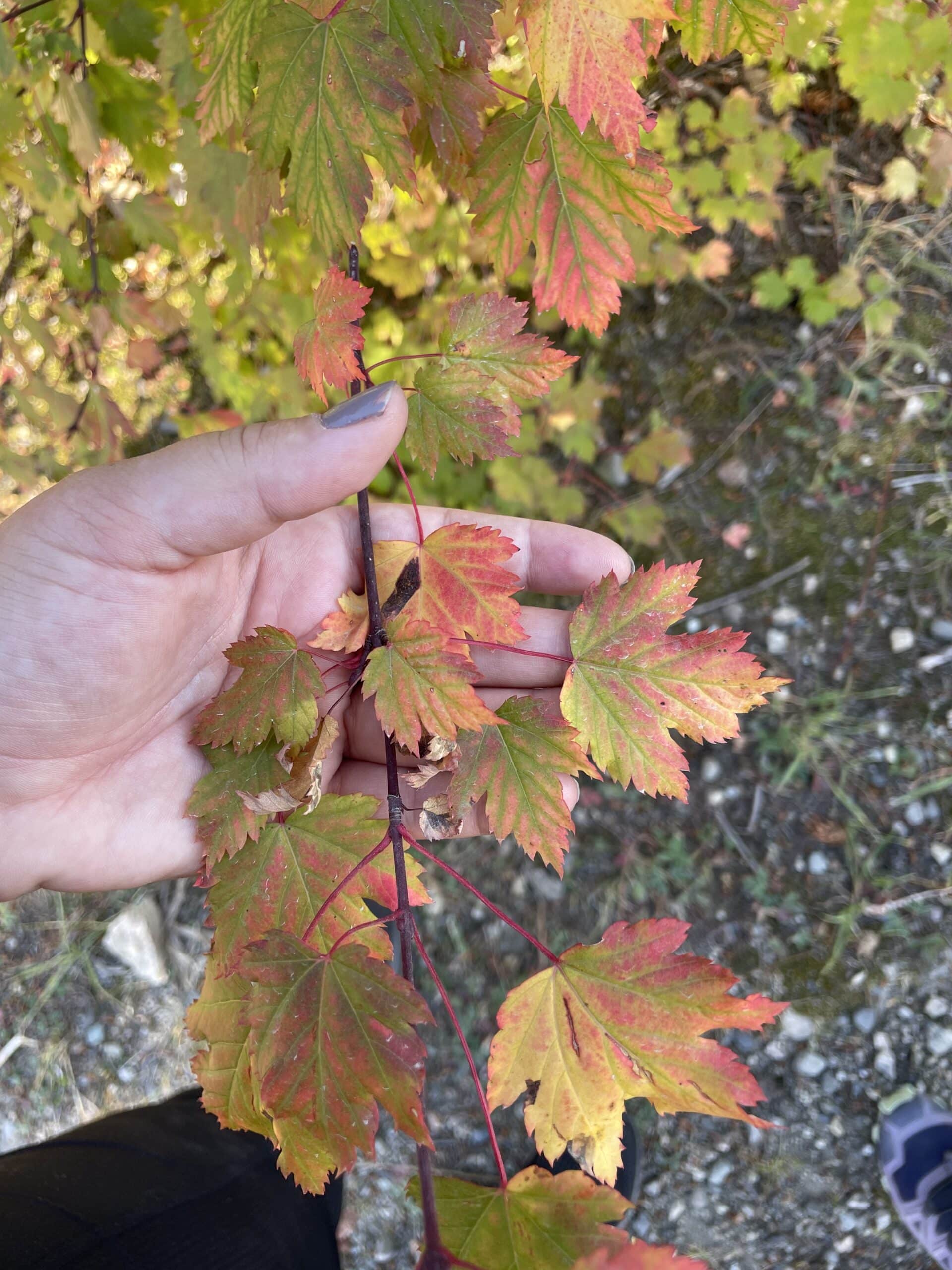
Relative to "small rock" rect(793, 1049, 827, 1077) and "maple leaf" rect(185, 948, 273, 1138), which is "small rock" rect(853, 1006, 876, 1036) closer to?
"small rock" rect(793, 1049, 827, 1077)

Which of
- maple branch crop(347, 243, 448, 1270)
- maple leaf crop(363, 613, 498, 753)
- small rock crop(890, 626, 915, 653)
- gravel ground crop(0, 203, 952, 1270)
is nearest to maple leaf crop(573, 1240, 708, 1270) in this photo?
maple branch crop(347, 243, 448, 1270)

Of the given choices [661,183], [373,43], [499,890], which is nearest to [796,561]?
[499,890]

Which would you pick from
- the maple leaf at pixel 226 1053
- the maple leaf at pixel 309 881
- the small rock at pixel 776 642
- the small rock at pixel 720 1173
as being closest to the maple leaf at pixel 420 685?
the maple leaf at pixel 309 881

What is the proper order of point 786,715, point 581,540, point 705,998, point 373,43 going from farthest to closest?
point 786,715 < point 581,540 < point 705,998 < point 373,43

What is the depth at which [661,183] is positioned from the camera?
36.9 inches

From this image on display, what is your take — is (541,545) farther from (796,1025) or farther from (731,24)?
(796,1025)

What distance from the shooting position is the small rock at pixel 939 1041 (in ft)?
6.68

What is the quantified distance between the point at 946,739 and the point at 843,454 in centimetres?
81

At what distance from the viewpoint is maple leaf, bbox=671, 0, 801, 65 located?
32.6 inches

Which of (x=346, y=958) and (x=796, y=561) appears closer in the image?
(x=346, y=958)

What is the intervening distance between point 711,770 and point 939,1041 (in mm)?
844

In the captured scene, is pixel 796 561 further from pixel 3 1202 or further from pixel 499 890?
pixel 3 1202

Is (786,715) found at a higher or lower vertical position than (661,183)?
lower

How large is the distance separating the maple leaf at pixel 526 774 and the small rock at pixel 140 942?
164cm
